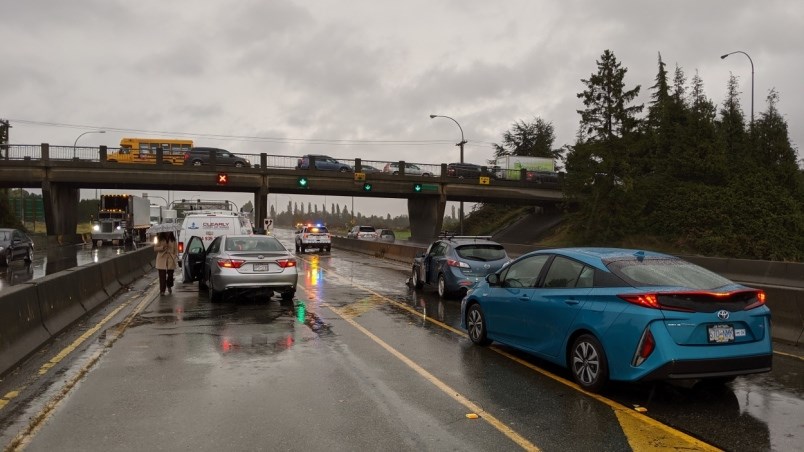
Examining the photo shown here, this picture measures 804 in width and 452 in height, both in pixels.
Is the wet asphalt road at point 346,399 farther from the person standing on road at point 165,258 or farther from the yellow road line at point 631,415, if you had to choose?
the person standing on road at point 165,258

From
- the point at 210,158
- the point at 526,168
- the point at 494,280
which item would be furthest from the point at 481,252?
the point at 526,168

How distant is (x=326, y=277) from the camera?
66.5 ft

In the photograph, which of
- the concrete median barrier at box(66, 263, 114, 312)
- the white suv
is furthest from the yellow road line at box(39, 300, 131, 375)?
the white suv

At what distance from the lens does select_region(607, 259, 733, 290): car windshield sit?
19.5 ft

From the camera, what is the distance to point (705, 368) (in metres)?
5.51

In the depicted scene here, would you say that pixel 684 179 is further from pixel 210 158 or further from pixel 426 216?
pixel 210 158

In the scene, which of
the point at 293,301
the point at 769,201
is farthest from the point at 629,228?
the point at 293,301

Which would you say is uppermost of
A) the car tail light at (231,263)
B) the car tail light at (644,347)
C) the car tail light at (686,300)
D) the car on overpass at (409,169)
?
the car on overpass at (409,169)

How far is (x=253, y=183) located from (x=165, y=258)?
30.8 metres

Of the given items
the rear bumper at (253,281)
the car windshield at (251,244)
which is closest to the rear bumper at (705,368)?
the rear bumper at (253,281)

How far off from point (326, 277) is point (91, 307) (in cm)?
913

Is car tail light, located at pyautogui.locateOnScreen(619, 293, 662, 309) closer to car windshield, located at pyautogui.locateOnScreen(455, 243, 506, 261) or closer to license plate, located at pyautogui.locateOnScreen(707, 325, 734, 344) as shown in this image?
license plate, located at pyautogui.locateOnScreen(707, 325, 734, 344)

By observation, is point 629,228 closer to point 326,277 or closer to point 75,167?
point 326,277

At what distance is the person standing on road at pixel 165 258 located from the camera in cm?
1481
